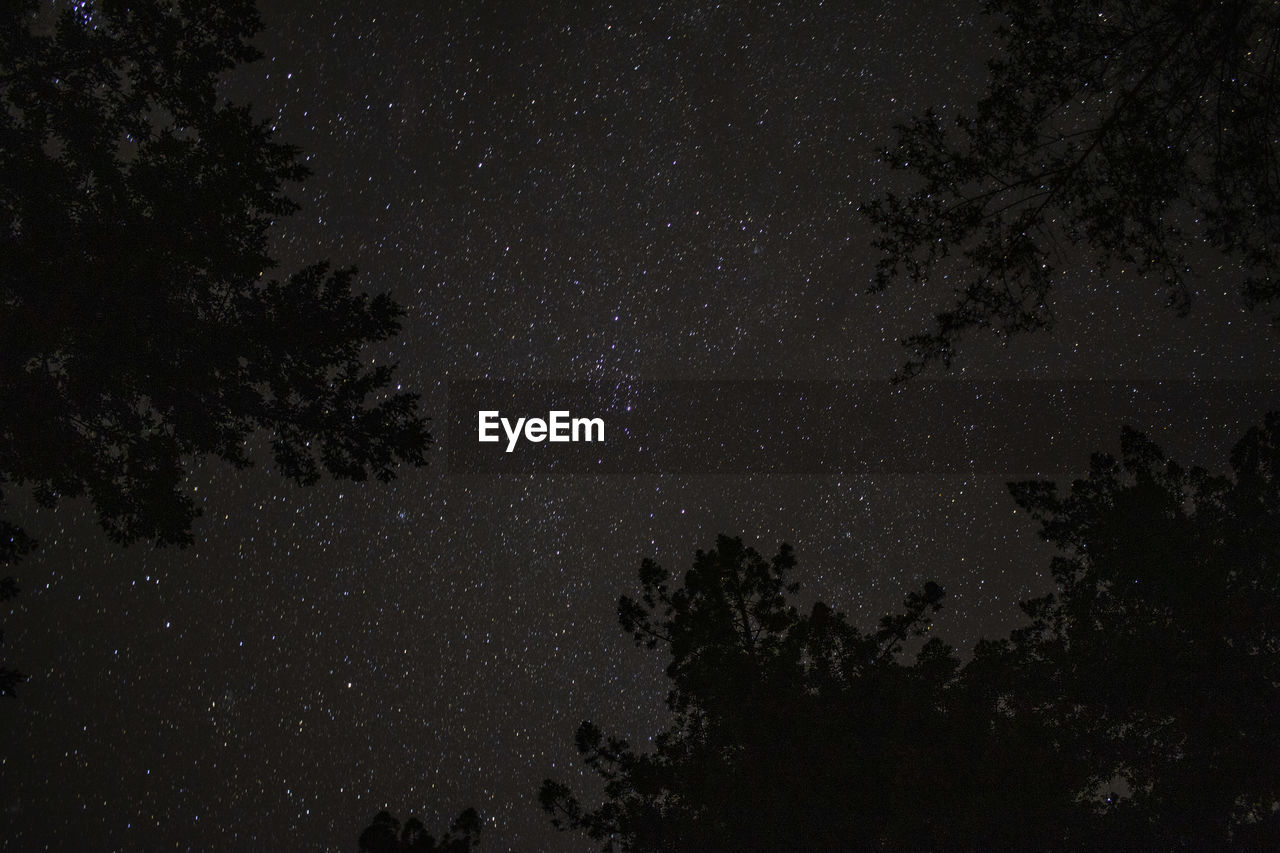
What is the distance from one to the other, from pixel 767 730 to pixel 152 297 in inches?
426

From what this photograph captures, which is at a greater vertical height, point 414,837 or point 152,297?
point 152,297

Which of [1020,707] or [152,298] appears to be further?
[1020,707]

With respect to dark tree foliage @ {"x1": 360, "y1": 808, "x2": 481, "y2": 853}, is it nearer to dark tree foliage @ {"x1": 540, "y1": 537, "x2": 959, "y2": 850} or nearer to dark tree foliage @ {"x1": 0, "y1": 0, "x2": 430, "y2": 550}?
dark tree foliage @ {"x1": 540, "y1": 537, "x2": 959, "y2": 850}

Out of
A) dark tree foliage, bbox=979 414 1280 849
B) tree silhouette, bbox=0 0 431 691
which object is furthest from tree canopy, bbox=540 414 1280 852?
tree silhouette, bbox=0 0 431 691

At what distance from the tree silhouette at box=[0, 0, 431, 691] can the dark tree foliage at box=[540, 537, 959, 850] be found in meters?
8.14

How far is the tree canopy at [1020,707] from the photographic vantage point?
40.4 feet

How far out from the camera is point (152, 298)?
7.18 metres

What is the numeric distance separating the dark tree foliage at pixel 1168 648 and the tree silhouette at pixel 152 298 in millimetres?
11413

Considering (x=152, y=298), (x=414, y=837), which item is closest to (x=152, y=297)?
(x=152, y=298)

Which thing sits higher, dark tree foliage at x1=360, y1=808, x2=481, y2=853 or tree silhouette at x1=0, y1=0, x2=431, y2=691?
tree silhouette at x1=0, y1=0, x2=431, y2=691

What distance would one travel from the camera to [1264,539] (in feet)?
43.5

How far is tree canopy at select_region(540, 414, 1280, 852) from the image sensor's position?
12.3 meters

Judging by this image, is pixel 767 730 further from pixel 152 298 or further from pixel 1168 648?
pixel 152 298

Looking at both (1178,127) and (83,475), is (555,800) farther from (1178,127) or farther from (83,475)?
(1178,127)
